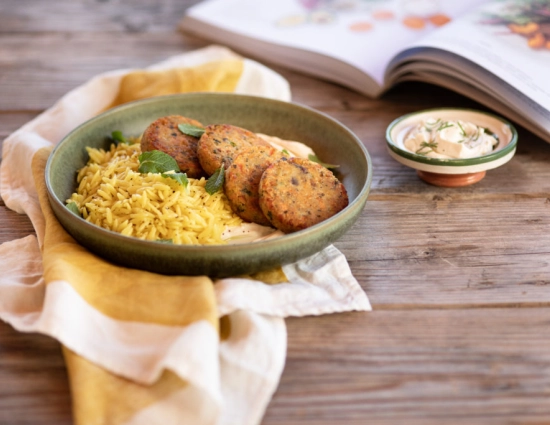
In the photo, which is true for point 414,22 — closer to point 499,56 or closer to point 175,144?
point 499,56

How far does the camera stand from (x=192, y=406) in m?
1.26

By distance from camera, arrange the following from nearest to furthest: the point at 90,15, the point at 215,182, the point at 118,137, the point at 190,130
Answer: the point at 215,182
the point at 190,130
the point at 118,137
the point at 90,15

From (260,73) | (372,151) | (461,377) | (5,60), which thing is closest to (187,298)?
(461,377)

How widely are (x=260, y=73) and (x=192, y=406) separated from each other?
5.59 ft

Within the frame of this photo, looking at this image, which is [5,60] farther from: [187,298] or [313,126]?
[187,298]

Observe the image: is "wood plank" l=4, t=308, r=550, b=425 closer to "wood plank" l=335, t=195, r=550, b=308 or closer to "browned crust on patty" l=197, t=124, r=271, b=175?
"wood plank" l=335, t=195, r=550, b=308

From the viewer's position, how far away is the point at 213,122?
230 centimetres

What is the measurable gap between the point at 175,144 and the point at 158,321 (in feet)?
2.27

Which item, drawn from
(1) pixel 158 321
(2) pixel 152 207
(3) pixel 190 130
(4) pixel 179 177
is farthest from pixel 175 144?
(1) pixel 158 321

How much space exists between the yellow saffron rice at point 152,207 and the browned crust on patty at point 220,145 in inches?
2.6

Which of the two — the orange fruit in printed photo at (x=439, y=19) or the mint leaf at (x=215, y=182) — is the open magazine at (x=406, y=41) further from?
the mint leaf at (x=215, y=182)

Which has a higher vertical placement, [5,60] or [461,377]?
[461,377]

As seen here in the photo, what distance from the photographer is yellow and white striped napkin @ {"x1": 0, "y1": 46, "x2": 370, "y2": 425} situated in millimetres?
1271

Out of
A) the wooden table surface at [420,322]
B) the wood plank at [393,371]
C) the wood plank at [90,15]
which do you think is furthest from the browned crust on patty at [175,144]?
the wood plank at [90,15]
